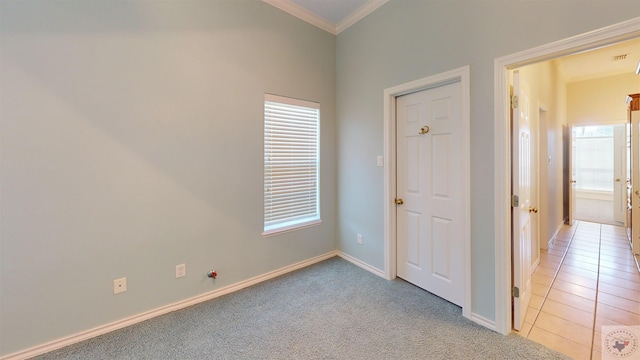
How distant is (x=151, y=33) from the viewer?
7.03 ft

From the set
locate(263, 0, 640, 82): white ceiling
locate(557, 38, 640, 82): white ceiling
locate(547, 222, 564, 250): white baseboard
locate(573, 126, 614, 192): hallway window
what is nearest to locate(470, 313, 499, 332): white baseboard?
locate(263, 0, 640, 82): white ceiling

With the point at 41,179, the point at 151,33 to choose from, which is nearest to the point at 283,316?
the point at 41,179

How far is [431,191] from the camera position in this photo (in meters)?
2.50

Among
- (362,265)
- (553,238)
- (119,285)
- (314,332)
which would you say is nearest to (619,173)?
(553,238)

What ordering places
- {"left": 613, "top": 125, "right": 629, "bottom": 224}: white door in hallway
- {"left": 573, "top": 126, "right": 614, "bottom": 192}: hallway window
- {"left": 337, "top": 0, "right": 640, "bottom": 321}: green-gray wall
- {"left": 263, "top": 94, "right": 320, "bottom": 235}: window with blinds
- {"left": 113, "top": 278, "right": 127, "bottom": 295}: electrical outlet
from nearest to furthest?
{"left": 337, "top": 0, "right": 640, "bottom": 321}: green-gray wall, {"left": 113, "top": 278, "right": 127, "bottom": 295}: electrical outlet, {"left": 263, "top": 94, "right": 320, "bottom": 235}: window with blinds, {"left": 613, "top": 125, "right": 629, "bottom": 224}: white door in hallway, {"left": 573, "top": 126, "right": 614, "bottom": 192}: hallway window

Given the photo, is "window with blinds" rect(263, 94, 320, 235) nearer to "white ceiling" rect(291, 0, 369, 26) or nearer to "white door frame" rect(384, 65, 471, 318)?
"white door frame" rect(384, 65, 471, 318)

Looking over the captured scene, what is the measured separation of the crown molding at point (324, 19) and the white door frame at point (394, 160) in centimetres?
102

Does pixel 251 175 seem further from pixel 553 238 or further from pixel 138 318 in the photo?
pixel 553 238

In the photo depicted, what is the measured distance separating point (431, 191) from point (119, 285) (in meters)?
2.89

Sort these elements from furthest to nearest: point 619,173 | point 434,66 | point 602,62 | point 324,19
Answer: point 619,173, point 602,62, point 324,19, point 434,66

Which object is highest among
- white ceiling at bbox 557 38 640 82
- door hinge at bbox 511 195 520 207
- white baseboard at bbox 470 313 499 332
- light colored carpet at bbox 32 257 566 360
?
white ceiling at bbox 557 38 640 82

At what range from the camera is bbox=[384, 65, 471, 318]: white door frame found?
209 cm

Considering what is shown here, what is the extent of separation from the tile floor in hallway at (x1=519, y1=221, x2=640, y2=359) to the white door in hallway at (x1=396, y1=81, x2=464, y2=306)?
69 centimetres

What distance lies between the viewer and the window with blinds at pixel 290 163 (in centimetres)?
293
